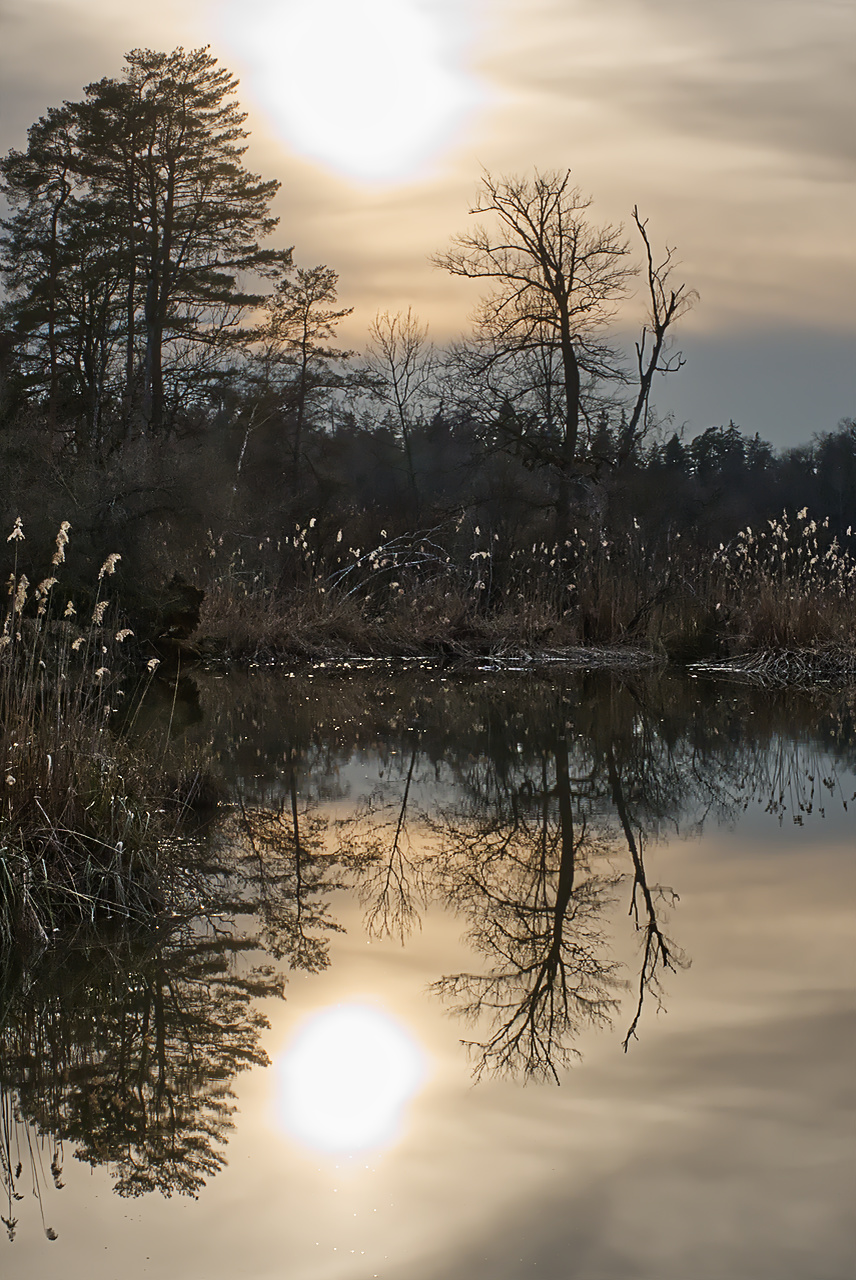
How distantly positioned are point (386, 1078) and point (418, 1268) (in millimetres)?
850

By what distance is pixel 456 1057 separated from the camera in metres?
3.07

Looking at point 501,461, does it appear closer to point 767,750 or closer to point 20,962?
point 767,750

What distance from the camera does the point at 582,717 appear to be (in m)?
9.97

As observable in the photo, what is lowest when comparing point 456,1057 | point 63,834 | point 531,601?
point 456,1057

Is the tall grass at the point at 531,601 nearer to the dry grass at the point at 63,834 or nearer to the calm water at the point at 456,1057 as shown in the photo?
the calm water at the point at 456,1057

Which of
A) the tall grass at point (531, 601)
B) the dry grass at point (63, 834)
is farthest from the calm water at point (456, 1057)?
the tall grass at point (531, 601)

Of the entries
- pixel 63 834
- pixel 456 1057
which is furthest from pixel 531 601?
pixel 456 1057

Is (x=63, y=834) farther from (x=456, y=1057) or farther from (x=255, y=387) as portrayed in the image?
(x=255, y=387)

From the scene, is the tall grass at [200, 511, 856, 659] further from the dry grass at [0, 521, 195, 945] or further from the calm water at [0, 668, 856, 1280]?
the dry grass at [0, 521, 195, 945]

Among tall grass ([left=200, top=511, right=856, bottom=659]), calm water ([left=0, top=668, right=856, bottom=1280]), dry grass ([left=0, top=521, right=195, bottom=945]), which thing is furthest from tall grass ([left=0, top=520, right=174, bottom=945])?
tall grass ([left=200, top=511, right=856, bottom=659])

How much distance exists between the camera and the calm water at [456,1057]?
226 cm

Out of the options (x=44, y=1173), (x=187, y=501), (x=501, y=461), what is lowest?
(x=44, y=1173)

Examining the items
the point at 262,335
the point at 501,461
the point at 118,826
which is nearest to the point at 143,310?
the point at 262,335

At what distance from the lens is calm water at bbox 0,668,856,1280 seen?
88.8 inches
